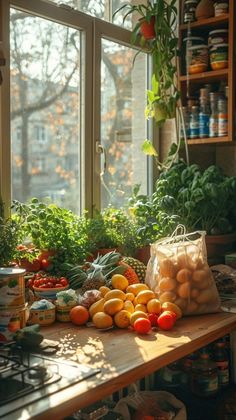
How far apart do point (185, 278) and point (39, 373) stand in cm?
77

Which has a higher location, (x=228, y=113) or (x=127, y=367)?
(x=228, y=113)

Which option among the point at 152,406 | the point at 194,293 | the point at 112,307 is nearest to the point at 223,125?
the point at 194,293

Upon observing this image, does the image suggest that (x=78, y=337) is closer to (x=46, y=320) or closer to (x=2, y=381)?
(x=46, y=320)

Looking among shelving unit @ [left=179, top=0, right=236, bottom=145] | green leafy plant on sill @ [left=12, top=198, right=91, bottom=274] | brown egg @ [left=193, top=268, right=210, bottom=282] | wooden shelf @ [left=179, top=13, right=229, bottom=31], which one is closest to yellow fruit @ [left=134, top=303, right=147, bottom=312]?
brown egg @ [left=193, top=268, right=210, bottom=282]

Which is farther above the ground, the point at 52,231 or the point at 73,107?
the point at 73,107

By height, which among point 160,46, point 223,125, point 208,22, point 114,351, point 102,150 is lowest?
point 114,351

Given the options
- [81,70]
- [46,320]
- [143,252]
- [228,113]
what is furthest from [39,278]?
[228,113]

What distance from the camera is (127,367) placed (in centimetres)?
141

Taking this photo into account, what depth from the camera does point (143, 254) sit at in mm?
2418

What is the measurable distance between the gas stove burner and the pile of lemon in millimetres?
415

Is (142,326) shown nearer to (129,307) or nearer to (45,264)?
(129,307)

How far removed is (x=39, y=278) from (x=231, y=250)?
1.10 metres

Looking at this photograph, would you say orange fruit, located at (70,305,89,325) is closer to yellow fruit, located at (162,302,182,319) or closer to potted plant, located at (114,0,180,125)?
yellow fruit, located at (162,302,182,319)

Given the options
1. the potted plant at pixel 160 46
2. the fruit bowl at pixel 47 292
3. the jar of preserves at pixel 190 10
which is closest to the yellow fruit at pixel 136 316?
the fruit bowl at pixel 47 292
